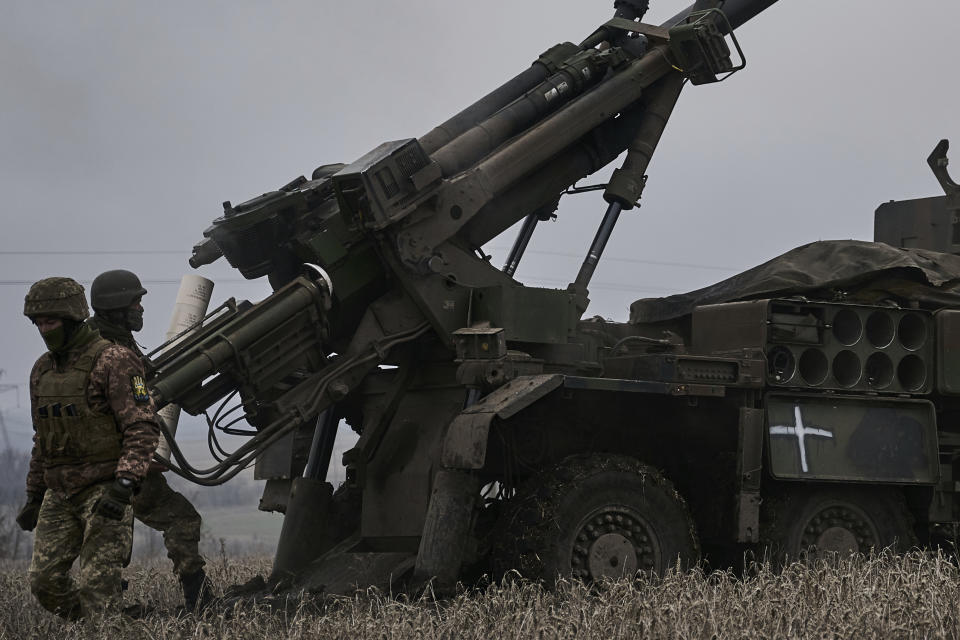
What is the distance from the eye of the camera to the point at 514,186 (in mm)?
9344

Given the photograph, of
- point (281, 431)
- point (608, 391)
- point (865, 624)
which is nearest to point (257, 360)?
point (281, 431)

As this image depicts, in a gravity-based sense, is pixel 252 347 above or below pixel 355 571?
above

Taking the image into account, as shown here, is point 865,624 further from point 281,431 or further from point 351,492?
point 351,492

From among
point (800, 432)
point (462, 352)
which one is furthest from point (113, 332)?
→ point (800, 432)

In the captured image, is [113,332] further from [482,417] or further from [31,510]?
[482,417]

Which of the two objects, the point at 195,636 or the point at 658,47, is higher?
the point at 658,47

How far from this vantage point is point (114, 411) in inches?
257

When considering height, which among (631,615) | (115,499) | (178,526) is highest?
(115,499)

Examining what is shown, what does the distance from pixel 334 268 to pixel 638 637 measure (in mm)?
3830

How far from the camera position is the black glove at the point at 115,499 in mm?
6309

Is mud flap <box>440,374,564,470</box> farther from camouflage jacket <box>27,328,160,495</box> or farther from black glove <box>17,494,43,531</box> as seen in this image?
black glove <box>17,494,43,531</box>

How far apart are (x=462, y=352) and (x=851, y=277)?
273cm

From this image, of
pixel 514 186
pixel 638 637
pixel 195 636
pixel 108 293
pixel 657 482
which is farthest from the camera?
pixel 514 186

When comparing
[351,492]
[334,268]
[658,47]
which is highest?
[658,47]
